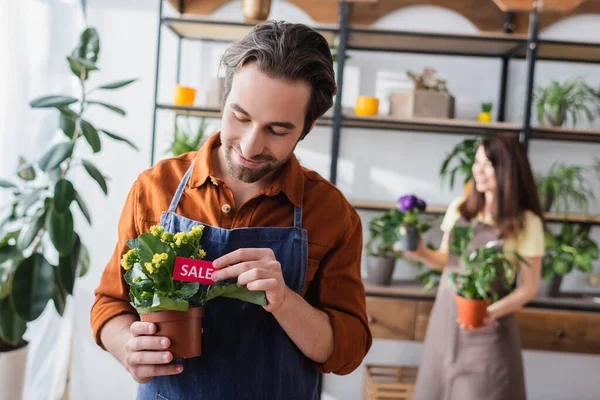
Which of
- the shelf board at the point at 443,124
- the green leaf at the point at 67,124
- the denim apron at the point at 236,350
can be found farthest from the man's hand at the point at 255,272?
the shelf board at the point at 443,124

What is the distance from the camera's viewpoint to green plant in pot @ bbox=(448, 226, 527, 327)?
2.20 metres

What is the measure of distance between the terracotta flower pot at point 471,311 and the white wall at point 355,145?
43.1 inches

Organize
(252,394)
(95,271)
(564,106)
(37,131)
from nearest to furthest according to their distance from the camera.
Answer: (252,394)
(37,131)
(564,106)
(95,271)

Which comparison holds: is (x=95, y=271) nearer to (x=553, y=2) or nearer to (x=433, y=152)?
(x=433, y=152)

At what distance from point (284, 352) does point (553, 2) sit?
2590 millimetres

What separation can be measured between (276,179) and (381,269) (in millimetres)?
1937

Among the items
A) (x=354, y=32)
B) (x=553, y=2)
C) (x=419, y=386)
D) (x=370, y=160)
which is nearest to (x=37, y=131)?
(x=354, y=32)

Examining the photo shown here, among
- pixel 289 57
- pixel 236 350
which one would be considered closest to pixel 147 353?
pixel 236 350

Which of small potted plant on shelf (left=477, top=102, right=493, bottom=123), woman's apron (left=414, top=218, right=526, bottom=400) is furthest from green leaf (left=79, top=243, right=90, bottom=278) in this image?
small potted plant on shelf (left=477, top=102, right=493, bottom=123)

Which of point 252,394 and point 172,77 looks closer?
point 252,394

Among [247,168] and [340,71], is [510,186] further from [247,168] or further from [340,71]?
[247,168]

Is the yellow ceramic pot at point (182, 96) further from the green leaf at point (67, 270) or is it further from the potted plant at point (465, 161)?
the potted plant at point (465, 161)

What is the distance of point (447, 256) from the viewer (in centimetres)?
268

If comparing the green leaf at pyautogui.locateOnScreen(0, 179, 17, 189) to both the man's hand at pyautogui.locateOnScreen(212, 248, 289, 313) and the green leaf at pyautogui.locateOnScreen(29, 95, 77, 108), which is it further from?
the man's hand at pyautogui.locateOnScreen(212, 248, 289, 313)
